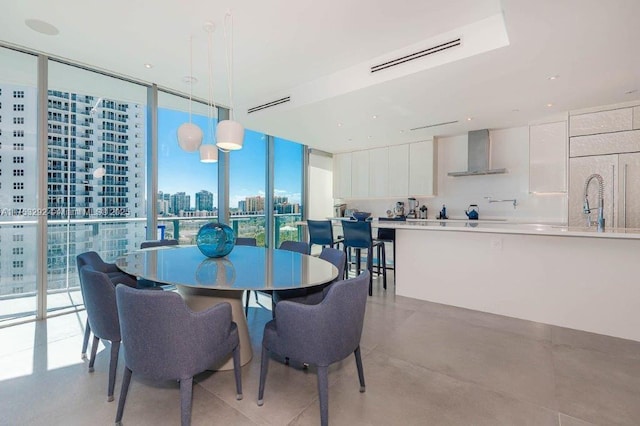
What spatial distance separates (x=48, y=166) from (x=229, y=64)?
230 centimetres

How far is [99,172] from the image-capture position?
378 cm

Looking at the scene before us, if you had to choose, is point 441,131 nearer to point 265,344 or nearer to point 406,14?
point 406,14

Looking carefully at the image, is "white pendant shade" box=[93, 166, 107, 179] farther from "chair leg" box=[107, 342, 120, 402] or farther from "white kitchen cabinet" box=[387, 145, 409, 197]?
"white kitchen cabinet" box=[387, 145, 409, 197]

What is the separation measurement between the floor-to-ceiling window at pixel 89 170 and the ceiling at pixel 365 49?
41cm

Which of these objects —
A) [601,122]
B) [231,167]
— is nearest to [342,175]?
[231,167]

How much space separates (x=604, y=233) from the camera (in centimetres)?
257

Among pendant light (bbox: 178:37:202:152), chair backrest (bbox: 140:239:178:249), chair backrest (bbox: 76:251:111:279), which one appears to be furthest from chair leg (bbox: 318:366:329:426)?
chair backrest (bbox: 140:239:178:249)

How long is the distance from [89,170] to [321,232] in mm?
3096

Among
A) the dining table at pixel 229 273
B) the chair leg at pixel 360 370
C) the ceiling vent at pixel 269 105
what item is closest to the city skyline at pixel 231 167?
the ceiling vent at pixel 269 105

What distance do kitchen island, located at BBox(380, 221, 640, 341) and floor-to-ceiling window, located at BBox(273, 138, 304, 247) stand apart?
2.77m

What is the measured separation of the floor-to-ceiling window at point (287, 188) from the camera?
19.5 ft

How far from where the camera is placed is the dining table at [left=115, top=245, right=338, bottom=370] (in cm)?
171

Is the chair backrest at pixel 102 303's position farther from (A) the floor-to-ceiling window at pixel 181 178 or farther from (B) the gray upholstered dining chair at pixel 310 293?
(A) the floor-to-ceiling window at pixel 181 178

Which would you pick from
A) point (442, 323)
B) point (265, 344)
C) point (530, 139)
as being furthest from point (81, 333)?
point (530, 139)
